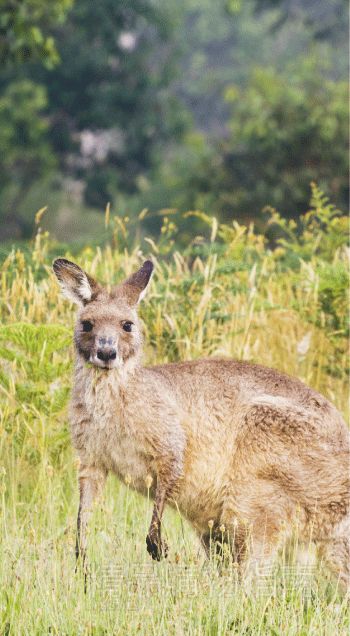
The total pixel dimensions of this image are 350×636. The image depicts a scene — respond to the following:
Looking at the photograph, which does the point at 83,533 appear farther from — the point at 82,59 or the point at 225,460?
the point at 82,59

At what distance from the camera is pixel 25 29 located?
14117 mm

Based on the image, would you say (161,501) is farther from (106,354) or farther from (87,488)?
(106,354)

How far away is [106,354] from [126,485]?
0.76 m

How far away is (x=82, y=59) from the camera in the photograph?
28031mm

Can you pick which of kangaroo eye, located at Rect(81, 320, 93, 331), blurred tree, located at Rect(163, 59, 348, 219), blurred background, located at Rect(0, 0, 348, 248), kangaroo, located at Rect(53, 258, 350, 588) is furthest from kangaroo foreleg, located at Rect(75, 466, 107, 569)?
blurred tree, located at Rect(163, 59, 348, 219)

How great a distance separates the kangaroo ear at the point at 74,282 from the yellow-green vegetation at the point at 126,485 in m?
1.00

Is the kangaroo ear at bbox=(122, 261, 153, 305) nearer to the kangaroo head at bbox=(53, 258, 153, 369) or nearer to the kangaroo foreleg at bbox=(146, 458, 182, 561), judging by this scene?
the kangaroo head at bbox=(53, 258, 153, 369)

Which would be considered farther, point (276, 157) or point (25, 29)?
point (276, 157)

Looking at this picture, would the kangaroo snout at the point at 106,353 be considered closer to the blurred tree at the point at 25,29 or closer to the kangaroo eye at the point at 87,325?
the kangaroo eye at the point at 87,325

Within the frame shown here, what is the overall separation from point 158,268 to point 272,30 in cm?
2258

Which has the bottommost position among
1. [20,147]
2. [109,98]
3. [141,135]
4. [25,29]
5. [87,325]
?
[87,325]

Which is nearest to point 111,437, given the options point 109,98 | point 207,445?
point 207,445

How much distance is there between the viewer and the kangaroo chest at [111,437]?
20.1 feet

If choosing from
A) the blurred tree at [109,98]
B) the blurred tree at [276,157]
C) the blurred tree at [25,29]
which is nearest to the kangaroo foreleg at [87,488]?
the blurred tree at [25,29]
